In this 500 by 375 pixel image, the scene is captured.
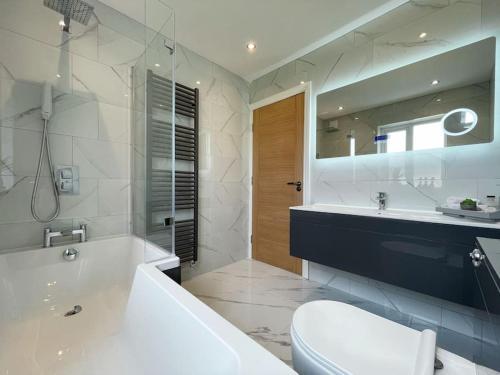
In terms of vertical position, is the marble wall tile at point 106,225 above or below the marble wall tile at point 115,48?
below

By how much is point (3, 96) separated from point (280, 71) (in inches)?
93.9

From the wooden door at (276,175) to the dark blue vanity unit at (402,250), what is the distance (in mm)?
639

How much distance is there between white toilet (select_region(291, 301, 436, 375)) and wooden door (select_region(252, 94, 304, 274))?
1.57m

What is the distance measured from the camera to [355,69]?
200cm

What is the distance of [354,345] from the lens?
2.60ft

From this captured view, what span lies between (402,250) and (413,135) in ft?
2.95

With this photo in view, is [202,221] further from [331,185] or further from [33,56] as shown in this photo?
[33,56]

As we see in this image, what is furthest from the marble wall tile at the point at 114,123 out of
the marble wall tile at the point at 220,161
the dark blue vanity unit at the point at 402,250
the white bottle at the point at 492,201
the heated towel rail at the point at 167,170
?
the white bottle at the point at 492,201

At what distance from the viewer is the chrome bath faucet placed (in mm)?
1487

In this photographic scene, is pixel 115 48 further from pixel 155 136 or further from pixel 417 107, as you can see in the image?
pixel 417 107

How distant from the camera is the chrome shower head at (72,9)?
1.51m

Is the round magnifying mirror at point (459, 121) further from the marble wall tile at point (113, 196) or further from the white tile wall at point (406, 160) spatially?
the marble wall tile at point (113, 196)

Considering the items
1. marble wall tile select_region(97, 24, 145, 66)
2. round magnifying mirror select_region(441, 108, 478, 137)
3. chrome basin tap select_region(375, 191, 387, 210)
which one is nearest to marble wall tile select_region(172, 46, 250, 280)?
marble wall tile select_region(97, 24, 145, 66)

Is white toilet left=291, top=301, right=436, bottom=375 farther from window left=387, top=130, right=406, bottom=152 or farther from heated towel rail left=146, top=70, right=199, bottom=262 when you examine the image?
window left=387, top=130, right=406, bottom=152
